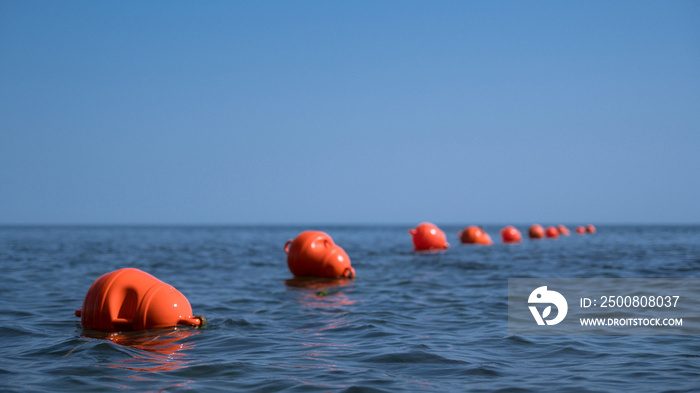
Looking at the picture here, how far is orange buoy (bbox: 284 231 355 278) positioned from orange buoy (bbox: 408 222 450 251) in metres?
12.3

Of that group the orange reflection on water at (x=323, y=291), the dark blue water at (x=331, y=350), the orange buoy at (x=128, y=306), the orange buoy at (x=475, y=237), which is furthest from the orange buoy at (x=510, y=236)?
the orange buoy at (x=128, y=306)

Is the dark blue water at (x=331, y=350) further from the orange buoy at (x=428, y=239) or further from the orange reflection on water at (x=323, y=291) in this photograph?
the orange buoy at (x=428, y=239)

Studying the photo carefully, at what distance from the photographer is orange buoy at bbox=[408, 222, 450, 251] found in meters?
26.7

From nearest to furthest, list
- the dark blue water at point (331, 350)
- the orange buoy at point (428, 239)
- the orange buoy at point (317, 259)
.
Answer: the dark blue water at point (331, 350) < the orange buoy at point (317, 259) < the orange buoy at point (428, 239)

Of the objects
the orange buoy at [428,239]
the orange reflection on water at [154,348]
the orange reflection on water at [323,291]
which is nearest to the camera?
the orange reflection on water at [154,348]

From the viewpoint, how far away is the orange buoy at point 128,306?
7.57 metres

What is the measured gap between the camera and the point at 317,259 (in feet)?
47.0

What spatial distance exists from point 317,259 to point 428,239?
13072mm

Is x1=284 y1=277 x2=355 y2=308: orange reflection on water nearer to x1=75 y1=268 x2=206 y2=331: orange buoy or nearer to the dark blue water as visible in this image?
the dark blue water

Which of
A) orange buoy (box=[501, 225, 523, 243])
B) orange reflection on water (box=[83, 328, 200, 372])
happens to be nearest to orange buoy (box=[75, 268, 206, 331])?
orange reflection on water (box=[83, 328, 200, 372])

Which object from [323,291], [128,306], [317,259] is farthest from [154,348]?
[317,259]

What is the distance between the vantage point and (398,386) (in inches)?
207

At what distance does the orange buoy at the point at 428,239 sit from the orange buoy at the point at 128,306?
1942 centimetres

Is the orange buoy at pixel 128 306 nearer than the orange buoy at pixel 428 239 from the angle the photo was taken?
Yes
